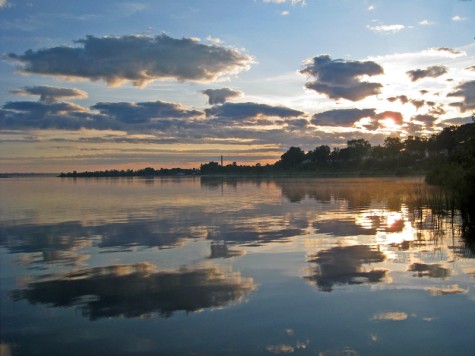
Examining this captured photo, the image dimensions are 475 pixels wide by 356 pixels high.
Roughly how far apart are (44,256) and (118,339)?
10550mm

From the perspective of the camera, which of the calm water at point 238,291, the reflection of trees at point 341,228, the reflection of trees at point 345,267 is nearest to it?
the calm water at point 238,291

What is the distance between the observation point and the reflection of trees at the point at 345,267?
14.5 meters

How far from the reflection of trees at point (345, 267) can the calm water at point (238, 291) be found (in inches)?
2.3

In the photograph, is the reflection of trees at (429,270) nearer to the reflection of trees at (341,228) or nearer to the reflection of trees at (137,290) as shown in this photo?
the reflection of trees at (137,290)

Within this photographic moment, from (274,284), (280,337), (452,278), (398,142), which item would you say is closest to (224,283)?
(274,284)

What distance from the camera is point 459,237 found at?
22.8 meters

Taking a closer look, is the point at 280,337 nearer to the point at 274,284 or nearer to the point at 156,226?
the point at 274,284

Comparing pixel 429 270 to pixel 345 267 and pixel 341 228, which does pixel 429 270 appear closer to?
pixel 345 267

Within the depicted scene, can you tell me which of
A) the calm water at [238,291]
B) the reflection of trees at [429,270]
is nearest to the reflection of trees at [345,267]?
the calm water at [238,291]

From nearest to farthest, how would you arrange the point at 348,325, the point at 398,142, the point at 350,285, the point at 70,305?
the point at 348,325, the point at 70,305, the point at 350,285, the point at 398,142

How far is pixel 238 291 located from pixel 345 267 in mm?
4694

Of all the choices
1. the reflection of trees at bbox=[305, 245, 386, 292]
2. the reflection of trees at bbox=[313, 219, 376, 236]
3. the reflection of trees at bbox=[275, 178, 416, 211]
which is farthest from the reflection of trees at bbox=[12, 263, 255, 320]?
the reflection of trees at bbox=[275, 178, 416, 211]

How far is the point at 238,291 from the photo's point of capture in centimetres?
1358

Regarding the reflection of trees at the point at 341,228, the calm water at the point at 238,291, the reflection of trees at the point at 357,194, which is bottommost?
the calm water at the point at 238,291
